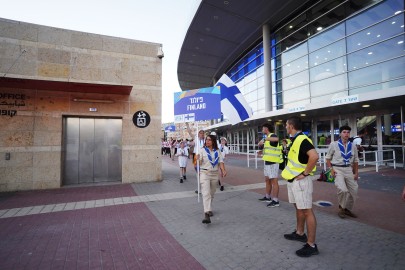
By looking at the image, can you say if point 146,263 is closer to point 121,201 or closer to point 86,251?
point 86,251

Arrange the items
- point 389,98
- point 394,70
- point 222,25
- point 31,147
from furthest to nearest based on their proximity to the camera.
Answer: point 222,25 < point 394,70 < point 389,98 < point 31,147

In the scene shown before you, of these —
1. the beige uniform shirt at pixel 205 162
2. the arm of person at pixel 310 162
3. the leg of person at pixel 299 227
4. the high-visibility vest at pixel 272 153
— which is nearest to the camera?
the arm of person at pixel 310 162

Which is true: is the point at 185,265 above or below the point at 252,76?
below

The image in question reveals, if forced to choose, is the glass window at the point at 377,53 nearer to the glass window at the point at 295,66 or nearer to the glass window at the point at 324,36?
the glass window at the point at 324,36

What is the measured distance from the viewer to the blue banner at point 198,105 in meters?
6.64

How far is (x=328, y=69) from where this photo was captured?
16.2 meters

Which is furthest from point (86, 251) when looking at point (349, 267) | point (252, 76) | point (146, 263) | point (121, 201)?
point (252, 76)

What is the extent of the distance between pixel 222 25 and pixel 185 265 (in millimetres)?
20828

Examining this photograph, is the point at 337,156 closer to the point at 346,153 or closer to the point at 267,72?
the point at 346,153

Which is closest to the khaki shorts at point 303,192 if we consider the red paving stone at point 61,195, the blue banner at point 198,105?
the blue banner at point 198,105

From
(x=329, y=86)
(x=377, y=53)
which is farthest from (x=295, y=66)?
(x=377, y=53)

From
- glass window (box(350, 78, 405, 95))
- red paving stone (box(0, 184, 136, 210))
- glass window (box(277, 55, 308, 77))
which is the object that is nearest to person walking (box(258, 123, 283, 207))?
red paving stone (box(0, 184, 136, 210))

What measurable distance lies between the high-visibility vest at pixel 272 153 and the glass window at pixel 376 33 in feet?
40.4

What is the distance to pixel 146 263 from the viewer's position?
3.26 meters
